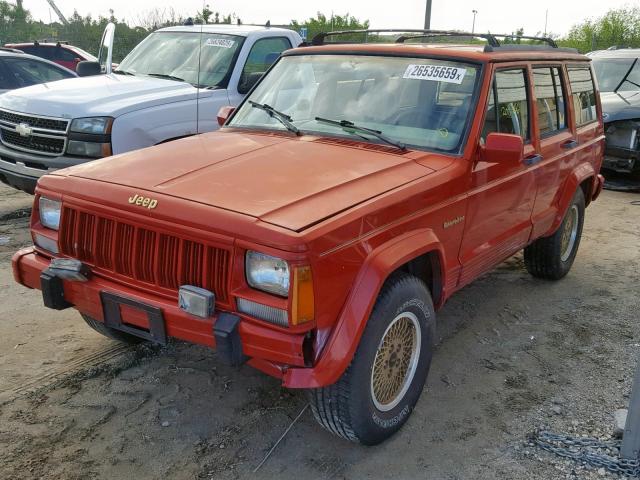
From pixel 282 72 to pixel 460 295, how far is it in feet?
7.33

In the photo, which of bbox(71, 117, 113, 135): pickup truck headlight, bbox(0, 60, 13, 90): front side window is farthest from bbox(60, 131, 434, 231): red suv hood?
bbox(0, 60, 13, 90): front side window

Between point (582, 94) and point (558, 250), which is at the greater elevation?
point (582, 94)

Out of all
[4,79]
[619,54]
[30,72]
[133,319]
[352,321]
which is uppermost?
[619,54]

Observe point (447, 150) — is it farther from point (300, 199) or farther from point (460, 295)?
point (460, 295)

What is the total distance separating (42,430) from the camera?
10.3 ft

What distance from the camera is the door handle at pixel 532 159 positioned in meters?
4.20

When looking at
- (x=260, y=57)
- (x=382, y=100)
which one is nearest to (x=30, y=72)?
(x=260, y=57)

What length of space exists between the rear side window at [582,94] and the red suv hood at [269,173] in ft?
7.50

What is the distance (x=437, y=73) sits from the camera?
3.81 metres

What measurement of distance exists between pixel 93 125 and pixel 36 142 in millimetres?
743

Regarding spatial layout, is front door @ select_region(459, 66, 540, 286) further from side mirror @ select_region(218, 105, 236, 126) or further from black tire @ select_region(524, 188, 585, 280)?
side mirror @ select_region(218, 105, 236, 126)

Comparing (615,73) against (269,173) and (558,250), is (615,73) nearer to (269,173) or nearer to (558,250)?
(558,250)

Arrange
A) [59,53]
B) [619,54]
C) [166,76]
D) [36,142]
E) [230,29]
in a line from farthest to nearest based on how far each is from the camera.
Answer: [59,53] < [619,54] < [230,29] < [166,76] < [36,142]

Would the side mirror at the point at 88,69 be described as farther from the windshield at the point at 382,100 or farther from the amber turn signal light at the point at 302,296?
the amber turn signal light at the point at 302,296
